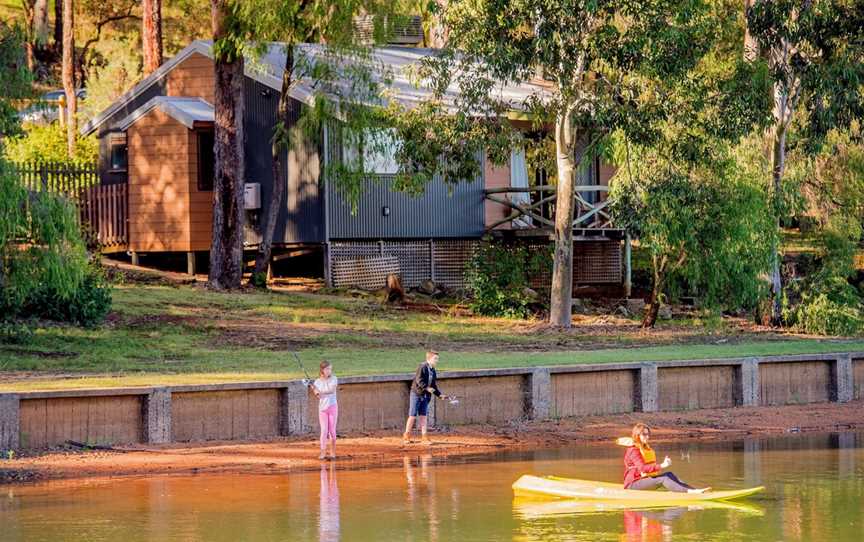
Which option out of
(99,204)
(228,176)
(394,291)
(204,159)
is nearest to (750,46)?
(394,291)

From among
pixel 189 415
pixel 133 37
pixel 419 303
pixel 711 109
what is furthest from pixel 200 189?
pixel 133 37

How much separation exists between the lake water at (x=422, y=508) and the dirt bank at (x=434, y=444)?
A: 0.59 m

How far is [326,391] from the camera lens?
72.4 ft

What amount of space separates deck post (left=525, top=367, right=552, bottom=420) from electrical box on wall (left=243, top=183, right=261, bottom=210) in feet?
57.8

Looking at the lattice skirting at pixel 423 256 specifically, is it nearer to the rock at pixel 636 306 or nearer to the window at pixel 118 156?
the rock at pixel 636 306

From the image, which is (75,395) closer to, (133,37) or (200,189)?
(200,189)

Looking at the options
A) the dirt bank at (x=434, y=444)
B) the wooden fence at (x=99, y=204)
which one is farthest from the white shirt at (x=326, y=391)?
the wooden fence at (x=99, y=204)

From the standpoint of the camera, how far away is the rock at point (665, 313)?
42.0m

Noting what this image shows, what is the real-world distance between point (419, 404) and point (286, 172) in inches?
782

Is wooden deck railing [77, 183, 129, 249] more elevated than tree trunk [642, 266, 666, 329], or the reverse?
wooden deck railing [77, 183, 129, 249]

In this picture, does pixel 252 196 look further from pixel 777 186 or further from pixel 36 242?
pixel 36 242

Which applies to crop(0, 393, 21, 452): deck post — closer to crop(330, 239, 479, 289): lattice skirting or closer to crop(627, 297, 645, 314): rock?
crop(330, 239, 479, 289): lattice skirting

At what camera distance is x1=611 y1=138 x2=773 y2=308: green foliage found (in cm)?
3716

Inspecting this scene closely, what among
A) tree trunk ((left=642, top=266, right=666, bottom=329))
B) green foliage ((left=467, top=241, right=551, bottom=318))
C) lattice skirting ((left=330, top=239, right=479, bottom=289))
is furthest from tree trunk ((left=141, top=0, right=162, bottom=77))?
tree trunk ((left=642, top=266, right=666, bottom=329))
